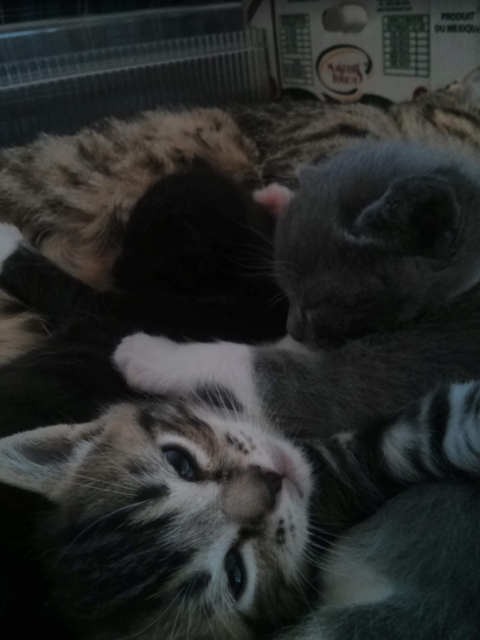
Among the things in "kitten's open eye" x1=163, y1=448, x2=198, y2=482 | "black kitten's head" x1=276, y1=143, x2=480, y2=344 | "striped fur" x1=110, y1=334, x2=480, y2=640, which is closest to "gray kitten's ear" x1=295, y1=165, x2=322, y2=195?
"black kitten's head" x1=276, y1=143, x2=480, y2=344

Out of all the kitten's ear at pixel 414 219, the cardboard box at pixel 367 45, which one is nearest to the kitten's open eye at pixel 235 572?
the kitten's ear at pixel 414 219

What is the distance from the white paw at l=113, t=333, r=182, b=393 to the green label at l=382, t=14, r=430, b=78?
6.33 ft

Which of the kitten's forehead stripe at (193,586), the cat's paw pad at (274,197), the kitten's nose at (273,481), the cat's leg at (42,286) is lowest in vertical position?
the kitten's forehead stripe at (193,586)

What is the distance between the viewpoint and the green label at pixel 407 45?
2.53m

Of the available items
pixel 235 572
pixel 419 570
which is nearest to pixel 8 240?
pixel 235 572

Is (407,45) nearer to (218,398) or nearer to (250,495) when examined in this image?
(218,398)

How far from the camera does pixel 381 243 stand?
141 centimetres

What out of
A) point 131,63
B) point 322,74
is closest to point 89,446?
point 131,63

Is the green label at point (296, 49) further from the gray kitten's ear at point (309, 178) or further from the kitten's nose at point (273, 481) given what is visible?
the kitten's nose at point (273, 481)

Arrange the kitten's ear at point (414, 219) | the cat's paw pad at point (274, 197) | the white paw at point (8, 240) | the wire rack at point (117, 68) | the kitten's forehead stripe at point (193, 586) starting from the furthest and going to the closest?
1. the wire rack at point (117, 68)
2. the cat's paw pad at point (274, 197)
3. the white paw at point (8, 240)
4. the kitten's ear at point (414, 219)
5. the kitten's forehead stripe at point (193, 586)

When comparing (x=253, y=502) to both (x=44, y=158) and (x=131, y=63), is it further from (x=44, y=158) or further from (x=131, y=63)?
(x=131, y=63)

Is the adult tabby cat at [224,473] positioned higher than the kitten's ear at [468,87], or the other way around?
the kitten's ear at [468,87]

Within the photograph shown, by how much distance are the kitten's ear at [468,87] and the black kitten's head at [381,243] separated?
3.23ft

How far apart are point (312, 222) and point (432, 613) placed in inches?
39.6
